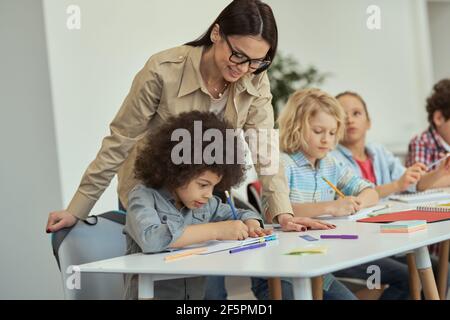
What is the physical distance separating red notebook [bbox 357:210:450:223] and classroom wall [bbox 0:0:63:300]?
1482 millimetres

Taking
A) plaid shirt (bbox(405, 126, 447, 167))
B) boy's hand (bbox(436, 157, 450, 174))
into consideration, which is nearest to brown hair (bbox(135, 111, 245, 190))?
boy's hand (bbox(436, 157, 450, 174))

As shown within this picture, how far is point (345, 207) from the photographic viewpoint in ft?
6.64

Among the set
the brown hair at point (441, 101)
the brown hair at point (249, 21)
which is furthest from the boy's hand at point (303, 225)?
the brown hair at point (441, 101)

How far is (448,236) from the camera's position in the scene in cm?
154

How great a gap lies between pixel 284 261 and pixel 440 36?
16.2 feet

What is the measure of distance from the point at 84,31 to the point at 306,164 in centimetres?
122

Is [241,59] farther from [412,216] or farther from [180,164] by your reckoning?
[412,216]

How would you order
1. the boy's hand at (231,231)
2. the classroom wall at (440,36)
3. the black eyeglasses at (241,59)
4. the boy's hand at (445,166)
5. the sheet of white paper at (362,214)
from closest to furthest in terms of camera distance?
the boy's hand at (231,231) < the black eyeglasses at (241,59) < the sheet of white paper at (362,214) < the boy's hand at (445,166) < the classroom wall at (440,36)

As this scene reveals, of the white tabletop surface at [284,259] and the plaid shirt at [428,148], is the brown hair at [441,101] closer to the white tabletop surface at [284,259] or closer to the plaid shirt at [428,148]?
the plaid shirt at [428,148]

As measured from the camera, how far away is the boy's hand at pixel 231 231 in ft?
5.27

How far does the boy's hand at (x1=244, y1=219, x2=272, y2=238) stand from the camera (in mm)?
1681

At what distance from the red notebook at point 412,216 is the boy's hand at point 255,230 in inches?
13.3

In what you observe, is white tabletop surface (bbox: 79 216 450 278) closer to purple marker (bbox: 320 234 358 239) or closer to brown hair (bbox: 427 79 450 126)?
purple marker (bbox: 320 234 358 239)
